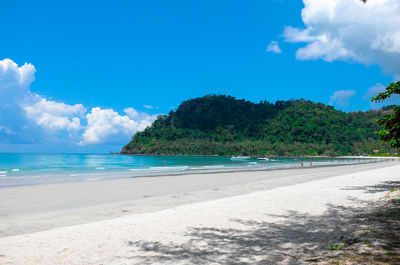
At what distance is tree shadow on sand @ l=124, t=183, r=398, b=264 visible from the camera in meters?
5.07

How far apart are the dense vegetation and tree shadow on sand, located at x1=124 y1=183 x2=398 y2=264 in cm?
14852

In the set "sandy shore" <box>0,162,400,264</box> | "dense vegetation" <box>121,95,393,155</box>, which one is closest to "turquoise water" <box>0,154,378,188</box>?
"sandy shore" <box>0,162,400,264</box>

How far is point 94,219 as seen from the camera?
30.0ft

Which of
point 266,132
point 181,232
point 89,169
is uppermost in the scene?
point 266,132

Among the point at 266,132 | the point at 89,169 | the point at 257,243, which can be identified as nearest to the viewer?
the point at 257,243

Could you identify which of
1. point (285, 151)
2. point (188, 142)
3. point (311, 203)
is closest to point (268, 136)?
point (285, 151)

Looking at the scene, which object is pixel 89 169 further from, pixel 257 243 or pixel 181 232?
pixel 257 243

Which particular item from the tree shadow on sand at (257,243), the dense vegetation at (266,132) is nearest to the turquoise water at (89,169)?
the tree shadow on sand at (257,243)

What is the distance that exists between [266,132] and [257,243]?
17176cm

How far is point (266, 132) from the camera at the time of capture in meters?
173

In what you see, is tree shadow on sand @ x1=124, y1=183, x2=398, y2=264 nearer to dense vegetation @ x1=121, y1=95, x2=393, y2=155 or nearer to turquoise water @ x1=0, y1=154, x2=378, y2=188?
turquoise water @ x1=0, y1=154, x2=378, y2=188

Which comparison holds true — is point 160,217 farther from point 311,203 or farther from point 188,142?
point 188,142

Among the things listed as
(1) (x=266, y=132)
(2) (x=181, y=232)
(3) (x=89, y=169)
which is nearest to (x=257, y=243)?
(2) (x=181, y=232)

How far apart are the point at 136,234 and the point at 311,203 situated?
7.15 m
